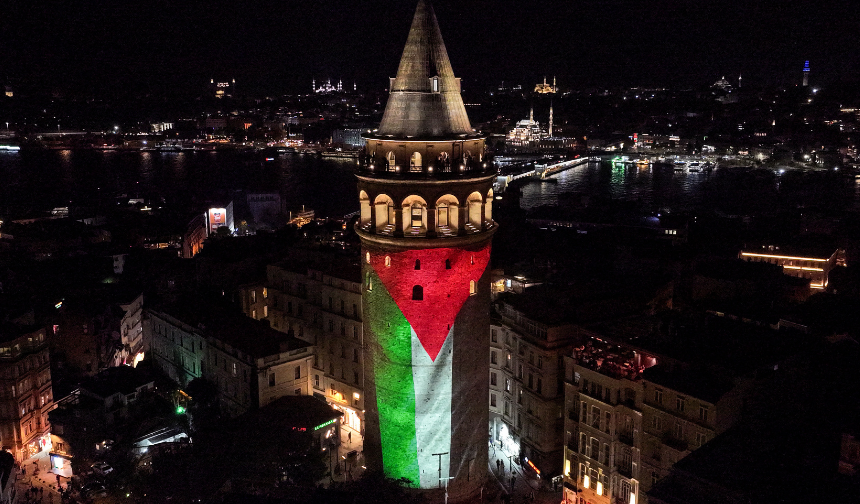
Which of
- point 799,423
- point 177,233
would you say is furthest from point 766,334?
point 177,233

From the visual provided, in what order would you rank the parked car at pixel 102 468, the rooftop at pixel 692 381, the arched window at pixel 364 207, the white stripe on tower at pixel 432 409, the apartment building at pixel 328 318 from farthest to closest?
1. the apartment building at pixel 328 318
2. the parked car at pixel 102 468
3. the rooftop at pixel 692 381
4. the white stripe on tower at pixel 432 409
5. the arched window at pixel 364 207

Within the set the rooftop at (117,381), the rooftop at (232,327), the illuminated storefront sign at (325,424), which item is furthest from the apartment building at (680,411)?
the rooftop at (117,381)

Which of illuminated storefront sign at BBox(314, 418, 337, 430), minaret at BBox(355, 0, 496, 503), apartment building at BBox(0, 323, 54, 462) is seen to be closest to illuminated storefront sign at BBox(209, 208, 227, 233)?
apartment building at BBox(0, 323, 54, 462)

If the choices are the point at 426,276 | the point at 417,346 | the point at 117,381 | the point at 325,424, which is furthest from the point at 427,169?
the point at 117,381

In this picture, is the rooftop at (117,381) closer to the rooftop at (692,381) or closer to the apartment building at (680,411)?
the apartment building at (680,411)

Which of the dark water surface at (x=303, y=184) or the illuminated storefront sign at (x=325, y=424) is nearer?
the illuminated storefront sign at (x=325, y=424)

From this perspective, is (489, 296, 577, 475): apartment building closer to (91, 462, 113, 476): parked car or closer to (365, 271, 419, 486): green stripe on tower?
(365, 271, 419, 486): green stripe on tower

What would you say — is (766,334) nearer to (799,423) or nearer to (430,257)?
(799,423)

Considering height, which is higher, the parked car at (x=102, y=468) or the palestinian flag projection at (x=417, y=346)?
the palestinian flag projection at (x=417, y=346)
